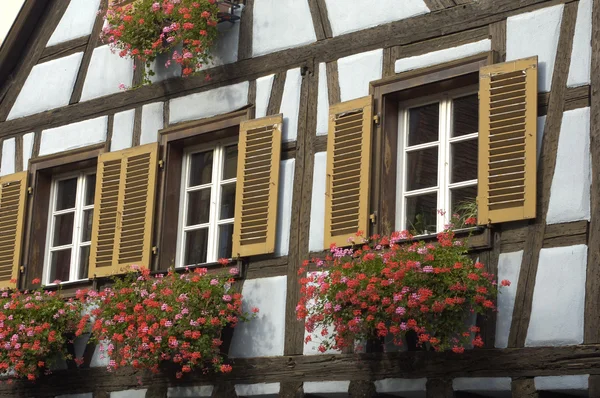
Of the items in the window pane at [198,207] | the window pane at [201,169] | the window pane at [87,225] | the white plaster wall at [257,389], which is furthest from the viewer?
the window pane at [87,225]

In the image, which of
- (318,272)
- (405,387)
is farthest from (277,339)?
(405,387)

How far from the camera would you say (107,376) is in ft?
38.0

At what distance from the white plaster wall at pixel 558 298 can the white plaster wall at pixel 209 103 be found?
316cm

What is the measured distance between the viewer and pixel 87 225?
12.6m

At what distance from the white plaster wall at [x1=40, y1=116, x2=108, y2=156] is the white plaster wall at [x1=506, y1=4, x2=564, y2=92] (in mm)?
4062

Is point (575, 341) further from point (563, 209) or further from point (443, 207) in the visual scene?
point (443, 207)

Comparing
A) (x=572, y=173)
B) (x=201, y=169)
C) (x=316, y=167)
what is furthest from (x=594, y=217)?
(x=201, y=169)

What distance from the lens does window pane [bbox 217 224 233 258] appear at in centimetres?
1126

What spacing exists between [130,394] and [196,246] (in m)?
1.24

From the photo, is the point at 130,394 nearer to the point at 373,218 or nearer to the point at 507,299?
the point at 373,218

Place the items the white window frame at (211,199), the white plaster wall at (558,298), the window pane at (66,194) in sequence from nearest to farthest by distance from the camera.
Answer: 1. the white plaster wall at (558,298)
2. the white window frame at (211,199)
3. the window pane at (66,194)

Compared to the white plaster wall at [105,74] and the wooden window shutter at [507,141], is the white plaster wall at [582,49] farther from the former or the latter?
the white plaster wall at [105,74]

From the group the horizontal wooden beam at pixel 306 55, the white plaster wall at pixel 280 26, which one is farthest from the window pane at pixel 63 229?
the white plaster wall at pixel 280 26

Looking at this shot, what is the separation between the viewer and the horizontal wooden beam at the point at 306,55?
9984 mm
